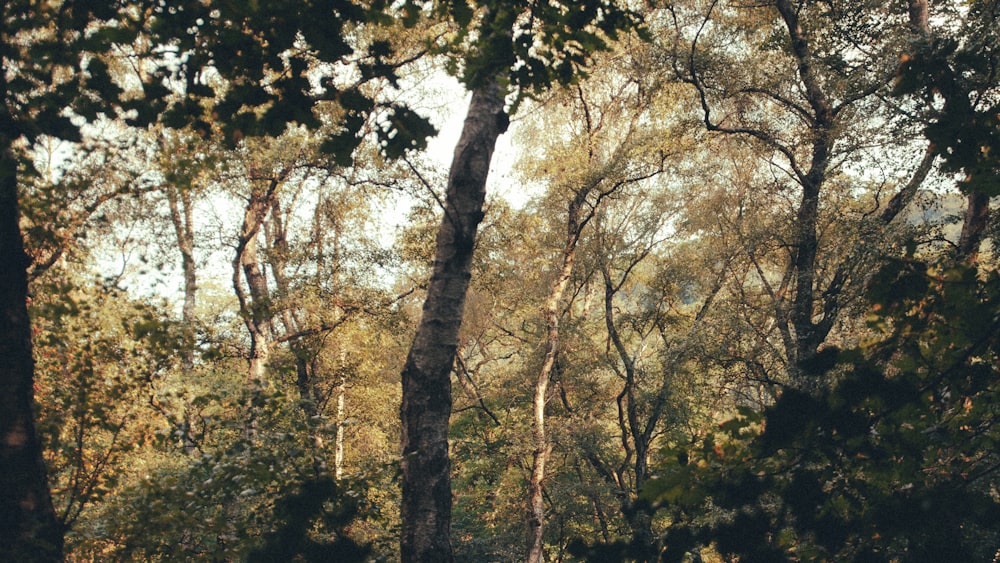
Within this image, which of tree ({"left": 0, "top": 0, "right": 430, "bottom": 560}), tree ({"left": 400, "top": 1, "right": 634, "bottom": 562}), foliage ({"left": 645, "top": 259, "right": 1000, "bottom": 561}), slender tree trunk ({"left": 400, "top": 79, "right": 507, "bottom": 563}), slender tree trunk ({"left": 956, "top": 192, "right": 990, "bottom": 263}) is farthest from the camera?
slender tree trunk ({"left": 956, "top": 192, "right": 990, "bottom": 263})

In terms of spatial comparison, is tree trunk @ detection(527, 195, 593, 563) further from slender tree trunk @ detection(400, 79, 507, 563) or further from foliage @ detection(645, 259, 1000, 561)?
foliage @ detection(645, 259, 1000, 561)

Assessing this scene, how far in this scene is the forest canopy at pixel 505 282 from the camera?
8.86ft

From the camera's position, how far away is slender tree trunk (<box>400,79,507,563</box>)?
4.32 meters

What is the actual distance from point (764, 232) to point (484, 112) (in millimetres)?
10443

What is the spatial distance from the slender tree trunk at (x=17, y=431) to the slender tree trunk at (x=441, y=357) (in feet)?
7.00

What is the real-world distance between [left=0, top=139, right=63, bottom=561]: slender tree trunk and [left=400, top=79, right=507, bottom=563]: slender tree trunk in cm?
213

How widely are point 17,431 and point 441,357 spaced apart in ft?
8.57

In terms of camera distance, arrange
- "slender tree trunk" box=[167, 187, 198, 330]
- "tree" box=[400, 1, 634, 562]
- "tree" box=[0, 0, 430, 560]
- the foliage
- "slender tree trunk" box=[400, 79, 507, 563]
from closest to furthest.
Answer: the foliage
"tree" box=[0, 0, 430, 560]
"tree" box=[400, 1, 634, 562]
"slender tree trunk" box=[400, 79, 507, 563]
"slender tree trunk" box=[167, 187, 198, 330]

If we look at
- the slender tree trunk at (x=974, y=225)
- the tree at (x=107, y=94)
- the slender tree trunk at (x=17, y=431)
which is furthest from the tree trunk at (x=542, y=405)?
the slender tree trunk at (x=17, y=431)

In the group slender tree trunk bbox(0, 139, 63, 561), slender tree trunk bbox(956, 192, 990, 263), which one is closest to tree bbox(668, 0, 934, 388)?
slender tree trunk bbox(956, 192, 990, 263)

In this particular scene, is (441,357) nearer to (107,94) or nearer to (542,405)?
(107,94)

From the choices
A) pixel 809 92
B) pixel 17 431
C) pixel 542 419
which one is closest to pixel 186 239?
pixel 542 419

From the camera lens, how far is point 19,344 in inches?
139

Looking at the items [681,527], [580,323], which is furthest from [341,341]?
[681,527]
